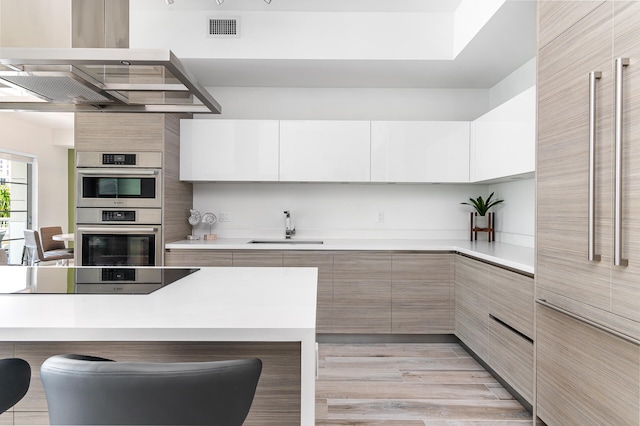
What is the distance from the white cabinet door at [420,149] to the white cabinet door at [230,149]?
890 millimetres

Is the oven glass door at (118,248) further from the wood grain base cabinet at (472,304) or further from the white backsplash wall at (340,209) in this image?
the wood grain base cabinet at (472,304)

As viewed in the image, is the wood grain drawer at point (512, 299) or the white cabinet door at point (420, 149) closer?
the wood grain drawer at point (512, 299)

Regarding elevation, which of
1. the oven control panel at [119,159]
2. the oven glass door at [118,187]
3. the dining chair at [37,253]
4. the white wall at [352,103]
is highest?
the white wall at [352,103]

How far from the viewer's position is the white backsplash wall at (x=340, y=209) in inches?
160

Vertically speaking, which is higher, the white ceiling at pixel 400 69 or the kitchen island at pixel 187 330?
the white ceiling at pixel 400 69

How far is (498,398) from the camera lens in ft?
8.27

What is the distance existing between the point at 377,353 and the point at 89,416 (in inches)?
104

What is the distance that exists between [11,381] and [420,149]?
3.20 metres

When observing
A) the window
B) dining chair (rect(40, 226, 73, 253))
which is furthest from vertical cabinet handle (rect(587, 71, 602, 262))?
the window

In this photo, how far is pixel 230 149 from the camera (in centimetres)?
368

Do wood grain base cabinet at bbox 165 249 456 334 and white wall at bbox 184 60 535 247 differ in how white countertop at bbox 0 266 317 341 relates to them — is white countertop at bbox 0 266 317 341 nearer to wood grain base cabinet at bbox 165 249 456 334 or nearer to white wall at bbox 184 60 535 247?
wood grain base cabinet at bbox 165 249 456 334

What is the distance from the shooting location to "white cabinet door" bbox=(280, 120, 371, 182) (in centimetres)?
368

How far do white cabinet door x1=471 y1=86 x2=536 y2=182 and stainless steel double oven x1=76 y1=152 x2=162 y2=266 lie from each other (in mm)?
2543

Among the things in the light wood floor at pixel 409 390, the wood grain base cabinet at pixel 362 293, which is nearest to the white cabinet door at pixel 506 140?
the wood grain base cabinet at pixel 362 293
